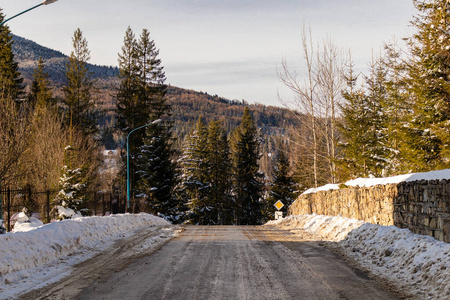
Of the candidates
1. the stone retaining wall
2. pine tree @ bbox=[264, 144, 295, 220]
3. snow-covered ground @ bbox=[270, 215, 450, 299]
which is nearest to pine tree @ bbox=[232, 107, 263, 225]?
pine tree @ bbox=[264, 144, 295, 220]

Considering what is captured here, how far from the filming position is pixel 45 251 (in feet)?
30.6

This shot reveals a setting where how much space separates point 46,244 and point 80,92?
3950cm

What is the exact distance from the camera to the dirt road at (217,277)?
6.48m

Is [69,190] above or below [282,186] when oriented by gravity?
above

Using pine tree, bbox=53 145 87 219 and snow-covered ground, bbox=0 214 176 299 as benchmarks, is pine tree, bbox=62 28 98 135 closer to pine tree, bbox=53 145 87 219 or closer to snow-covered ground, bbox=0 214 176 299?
pine tree, bbox=53 145 87 219

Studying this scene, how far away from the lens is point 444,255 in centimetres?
695

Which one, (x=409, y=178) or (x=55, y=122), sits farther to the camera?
(x=55, y=122)

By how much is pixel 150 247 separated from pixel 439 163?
1458cm

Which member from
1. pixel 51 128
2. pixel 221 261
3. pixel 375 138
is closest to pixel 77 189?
pixel 51 128

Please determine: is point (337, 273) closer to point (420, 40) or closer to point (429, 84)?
point (429, 84)

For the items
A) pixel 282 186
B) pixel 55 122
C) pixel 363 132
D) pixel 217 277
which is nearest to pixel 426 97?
pixel 363 132

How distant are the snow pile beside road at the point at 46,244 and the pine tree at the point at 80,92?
32940 mm

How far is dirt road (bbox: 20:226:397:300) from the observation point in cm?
648

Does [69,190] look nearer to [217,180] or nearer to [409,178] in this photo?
[409,178]
